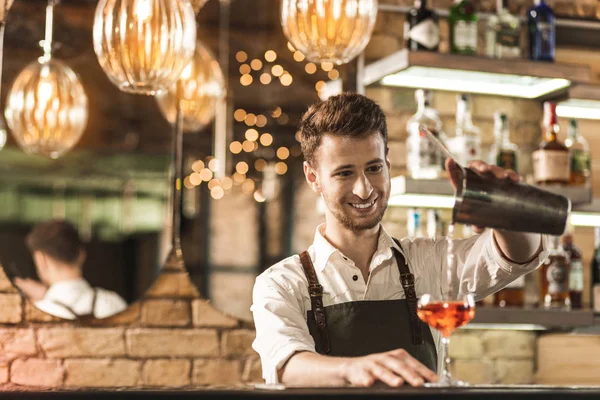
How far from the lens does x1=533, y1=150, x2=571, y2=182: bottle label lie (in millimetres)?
3082

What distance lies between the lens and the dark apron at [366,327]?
2.03 m

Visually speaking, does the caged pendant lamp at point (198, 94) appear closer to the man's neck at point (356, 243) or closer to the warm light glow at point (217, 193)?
the warm light glow at point (217, 193)

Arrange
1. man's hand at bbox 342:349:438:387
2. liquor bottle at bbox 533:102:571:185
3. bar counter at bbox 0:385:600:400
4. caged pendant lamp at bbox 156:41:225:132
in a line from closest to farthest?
bar counter at bbox 0:385:600:400
man's hand at bbox 342:349:438:387
caged pendant lamp at bbox 156:41:225:132
liquor bottle at bbox 533:102:571:185

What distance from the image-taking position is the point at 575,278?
319 cm

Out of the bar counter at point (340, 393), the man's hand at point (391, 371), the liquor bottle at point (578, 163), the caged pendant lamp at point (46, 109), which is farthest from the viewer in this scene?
the liquor bottle at point (578, 163)

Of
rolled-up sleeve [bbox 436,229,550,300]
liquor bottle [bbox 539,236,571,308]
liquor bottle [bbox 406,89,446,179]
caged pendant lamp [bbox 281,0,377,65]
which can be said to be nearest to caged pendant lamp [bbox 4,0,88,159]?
caged pendant lamp [bbox 281,0,377,65]

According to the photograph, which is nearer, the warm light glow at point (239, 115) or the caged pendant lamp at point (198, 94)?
the caged pendant lamp at point (198, 94)

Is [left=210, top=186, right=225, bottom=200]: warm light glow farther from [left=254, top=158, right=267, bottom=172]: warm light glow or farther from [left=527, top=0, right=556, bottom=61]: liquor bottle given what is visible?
[left=527, top=0, right=556, bottom=61]: liquor bottle

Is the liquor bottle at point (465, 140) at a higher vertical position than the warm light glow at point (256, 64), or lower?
lower

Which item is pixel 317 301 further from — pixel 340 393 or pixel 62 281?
pixel 62 281

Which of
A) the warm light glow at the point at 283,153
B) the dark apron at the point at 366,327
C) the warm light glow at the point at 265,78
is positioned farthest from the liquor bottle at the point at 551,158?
the dark apron at the point at 366,327

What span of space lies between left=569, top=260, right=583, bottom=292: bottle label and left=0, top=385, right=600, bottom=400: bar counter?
79.3 inches

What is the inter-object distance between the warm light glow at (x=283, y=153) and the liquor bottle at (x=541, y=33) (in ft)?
2.99

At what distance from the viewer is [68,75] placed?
2830 mm
